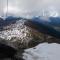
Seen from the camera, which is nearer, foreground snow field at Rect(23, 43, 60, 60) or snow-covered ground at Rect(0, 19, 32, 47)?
foreground snow field at Rect(23, 43, 60, 60)

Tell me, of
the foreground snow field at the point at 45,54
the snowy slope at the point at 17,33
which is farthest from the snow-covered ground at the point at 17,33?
the foreground snow field at the point at 45,54

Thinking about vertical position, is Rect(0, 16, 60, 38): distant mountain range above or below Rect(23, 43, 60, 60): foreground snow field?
above

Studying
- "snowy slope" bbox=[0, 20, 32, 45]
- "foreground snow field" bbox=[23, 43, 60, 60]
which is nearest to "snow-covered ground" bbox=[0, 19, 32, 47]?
"snowy slope" bbox=[0, 20, 32, 45]

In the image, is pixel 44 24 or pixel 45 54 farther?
pixel 44 24

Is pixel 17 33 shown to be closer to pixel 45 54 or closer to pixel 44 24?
pixel 44 24

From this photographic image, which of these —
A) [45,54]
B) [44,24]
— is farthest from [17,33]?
[45,54]

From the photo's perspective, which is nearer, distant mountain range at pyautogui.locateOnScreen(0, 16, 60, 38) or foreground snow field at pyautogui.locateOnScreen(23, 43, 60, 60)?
foreground snow field at pyautogui.locateOnScreen(23, 43, 60, 60)

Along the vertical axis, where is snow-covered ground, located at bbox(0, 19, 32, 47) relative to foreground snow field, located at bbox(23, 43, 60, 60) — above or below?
above

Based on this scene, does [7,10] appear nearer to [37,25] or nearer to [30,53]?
[37,25]

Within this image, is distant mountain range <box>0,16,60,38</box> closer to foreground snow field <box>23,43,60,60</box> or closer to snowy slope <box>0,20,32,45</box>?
snowy slope <box>0,20,32,45</box>

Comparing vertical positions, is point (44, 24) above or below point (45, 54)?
above

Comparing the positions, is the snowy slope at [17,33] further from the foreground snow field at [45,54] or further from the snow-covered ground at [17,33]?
the foreground snow field at [45,54]

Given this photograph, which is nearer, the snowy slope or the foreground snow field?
the foreground snow field
